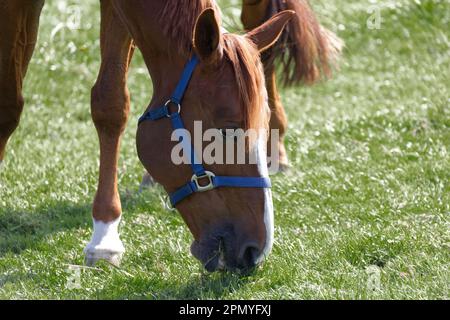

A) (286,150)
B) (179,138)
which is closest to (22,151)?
(286,150)

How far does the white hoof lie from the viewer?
4.36 m

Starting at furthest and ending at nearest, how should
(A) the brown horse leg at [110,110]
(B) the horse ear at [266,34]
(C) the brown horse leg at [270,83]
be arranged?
(C) the brown horse leg at [270,83]
(A) the brown horse leg at [110,110]
(B) the horse ear at [266,34]

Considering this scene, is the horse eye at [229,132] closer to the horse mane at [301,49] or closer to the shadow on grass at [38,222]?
the shadow on grass at [38,222]

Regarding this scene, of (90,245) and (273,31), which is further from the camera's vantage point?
(90,245)

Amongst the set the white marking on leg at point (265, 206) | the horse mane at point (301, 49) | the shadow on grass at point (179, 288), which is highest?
the horse mane at point (301, 49)

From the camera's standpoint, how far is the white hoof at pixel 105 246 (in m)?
4.36

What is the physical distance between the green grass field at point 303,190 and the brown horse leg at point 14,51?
598 mm

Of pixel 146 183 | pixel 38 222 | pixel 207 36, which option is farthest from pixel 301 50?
pixel 207 36

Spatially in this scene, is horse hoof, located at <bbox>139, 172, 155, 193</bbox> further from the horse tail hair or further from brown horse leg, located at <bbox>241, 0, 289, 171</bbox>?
the horse tail hair

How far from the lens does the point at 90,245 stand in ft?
14.5

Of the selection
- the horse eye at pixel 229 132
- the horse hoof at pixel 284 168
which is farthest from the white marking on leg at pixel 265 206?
the horse hoof at pixel 284 168

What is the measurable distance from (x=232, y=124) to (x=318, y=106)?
13.0ft

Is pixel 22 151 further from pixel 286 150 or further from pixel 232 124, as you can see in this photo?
pixel 232 124

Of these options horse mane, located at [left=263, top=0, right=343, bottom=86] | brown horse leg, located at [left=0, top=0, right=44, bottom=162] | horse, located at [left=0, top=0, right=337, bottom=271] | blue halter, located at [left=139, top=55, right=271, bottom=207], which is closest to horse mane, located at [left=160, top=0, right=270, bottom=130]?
horse, located at [left=0, top=0, right=337, bottom=271]
